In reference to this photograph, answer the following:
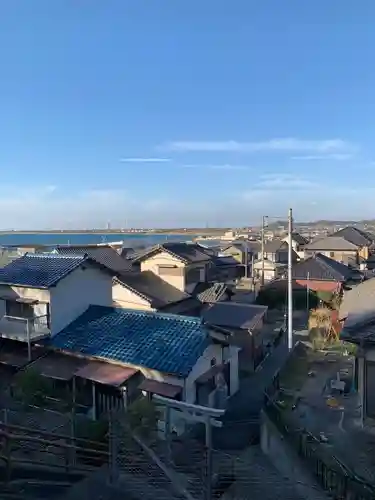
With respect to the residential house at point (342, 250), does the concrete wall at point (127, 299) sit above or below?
below

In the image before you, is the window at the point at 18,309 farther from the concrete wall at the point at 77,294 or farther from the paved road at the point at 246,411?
the paved road at the point at 246,411

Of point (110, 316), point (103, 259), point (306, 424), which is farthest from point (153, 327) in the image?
point (103, 259)

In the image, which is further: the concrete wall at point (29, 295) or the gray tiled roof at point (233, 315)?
the gray tiled roof at point (233, 315)

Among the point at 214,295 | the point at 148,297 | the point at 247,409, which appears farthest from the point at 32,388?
the point at 214,295

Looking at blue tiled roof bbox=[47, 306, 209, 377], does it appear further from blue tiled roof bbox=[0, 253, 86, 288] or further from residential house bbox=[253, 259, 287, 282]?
residential house bbox=[253, 259, 287, 282]

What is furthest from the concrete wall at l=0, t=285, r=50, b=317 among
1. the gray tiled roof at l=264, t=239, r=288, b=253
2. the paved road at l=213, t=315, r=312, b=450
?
the gray tiled roof at l=264, t=239, r=288, b=253

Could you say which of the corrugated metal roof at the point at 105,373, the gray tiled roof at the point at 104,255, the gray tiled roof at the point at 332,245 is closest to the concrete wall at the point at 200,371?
the corrugated metal roof at the point at 105,373
